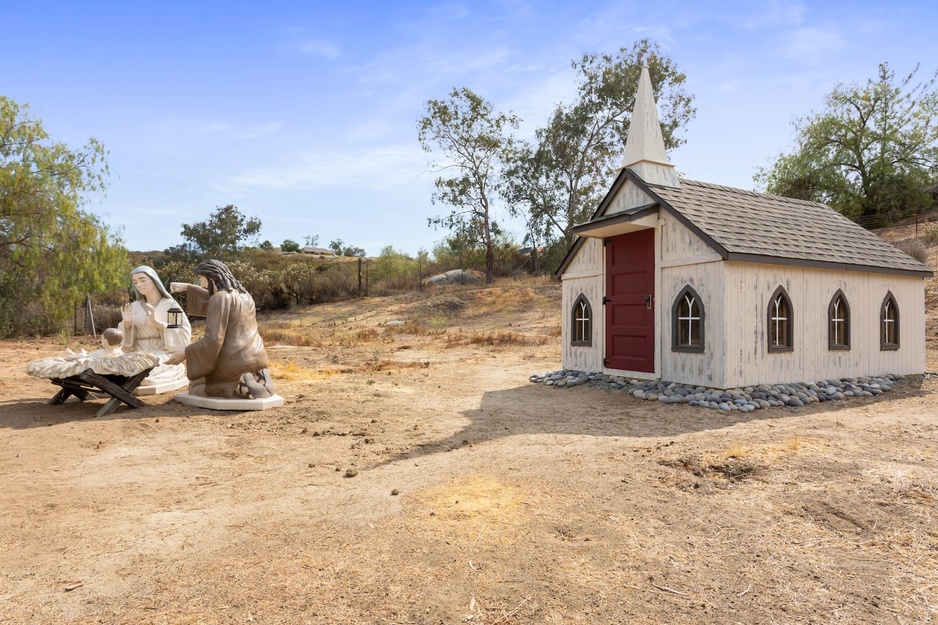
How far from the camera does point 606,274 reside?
12.5 metres

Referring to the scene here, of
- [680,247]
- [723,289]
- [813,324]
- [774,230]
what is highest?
[774,230]

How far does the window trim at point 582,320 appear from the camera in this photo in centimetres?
1287

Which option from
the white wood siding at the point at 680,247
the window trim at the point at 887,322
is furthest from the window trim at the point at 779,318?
the window trim at the point at 887,322

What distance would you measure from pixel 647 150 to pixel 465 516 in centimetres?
982

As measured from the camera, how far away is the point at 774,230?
11.7 m

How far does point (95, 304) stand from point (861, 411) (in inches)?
1366

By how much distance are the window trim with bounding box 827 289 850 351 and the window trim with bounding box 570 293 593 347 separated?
454 centimetres

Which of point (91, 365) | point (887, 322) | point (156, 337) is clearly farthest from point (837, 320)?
point (91, 365)

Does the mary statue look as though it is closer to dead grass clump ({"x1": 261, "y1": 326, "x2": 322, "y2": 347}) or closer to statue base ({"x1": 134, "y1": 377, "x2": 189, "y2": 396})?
statue base ({"x1": 134, "y1": 377, "x2": 189, "y2": 396})

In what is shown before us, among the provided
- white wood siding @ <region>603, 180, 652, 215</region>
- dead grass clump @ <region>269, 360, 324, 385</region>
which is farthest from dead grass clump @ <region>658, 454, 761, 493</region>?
dead grass clump @ <region>269, 360, 324, 385</region>

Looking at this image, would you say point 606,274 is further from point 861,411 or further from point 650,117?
point 861,411

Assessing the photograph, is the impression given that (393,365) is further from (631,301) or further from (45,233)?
(45,233)

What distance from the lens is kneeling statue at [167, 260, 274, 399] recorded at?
360 inches

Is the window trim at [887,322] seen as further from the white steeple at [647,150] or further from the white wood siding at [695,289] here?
the white steeple at [647,150]
